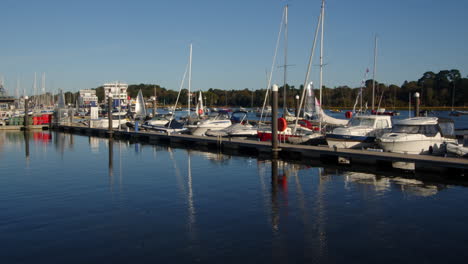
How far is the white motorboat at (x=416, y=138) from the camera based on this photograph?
22656 mm

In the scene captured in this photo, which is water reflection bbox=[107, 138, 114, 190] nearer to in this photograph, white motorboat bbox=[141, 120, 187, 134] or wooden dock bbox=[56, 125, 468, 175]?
wooden dock bbox=[56, 125, 468, 175]

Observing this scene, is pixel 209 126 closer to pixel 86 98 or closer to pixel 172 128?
pixel 172 128

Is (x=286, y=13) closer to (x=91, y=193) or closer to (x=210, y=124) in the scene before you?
(x=210, y=124)

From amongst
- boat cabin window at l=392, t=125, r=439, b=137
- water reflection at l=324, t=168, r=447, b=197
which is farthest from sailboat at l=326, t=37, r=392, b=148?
water reflection at l=324, t=168, r=447, b=197

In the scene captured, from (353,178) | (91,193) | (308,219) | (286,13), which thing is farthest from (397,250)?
(286,13)

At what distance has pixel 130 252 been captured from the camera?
35.1ft

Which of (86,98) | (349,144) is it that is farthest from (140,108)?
(86,98)

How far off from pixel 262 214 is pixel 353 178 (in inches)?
302

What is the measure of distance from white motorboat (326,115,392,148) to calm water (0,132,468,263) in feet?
10.6

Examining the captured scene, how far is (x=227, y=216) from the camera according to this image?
13867 millimetres

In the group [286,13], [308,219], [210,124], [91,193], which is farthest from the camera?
[210,124]

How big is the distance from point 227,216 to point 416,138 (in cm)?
1315

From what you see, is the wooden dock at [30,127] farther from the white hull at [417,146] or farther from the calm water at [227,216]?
the white hull at [417,146]

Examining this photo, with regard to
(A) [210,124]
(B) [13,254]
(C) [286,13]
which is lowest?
(B) [13,254]
